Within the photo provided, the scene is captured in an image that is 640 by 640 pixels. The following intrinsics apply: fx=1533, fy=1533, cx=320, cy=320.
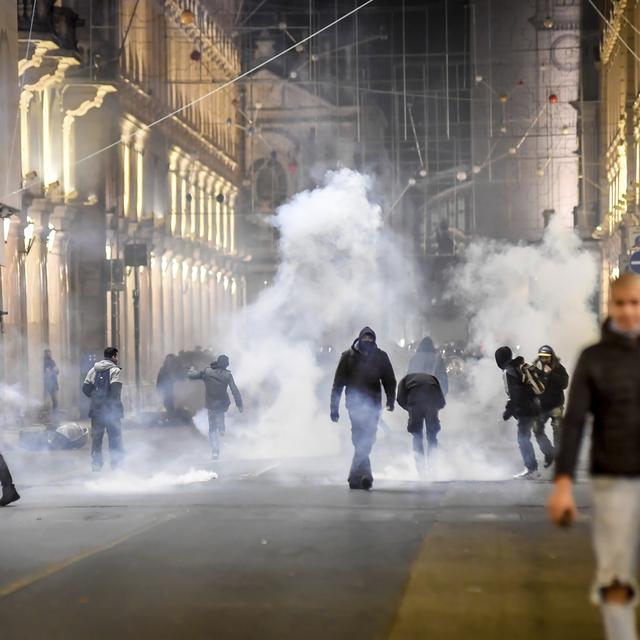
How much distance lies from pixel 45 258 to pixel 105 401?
A: 17156mm

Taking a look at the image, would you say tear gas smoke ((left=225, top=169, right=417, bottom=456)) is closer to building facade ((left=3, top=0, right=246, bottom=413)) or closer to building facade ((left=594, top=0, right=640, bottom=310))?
building facade ((left=3, top=0, right=246, bottom=413))

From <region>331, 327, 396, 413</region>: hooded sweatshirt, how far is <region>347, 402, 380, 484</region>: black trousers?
0.12 m

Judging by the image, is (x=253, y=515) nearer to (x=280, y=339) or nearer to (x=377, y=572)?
(x=377, y=572)

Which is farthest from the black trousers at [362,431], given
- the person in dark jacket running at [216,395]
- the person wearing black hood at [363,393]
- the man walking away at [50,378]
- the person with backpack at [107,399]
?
the man walking away at [50,378]

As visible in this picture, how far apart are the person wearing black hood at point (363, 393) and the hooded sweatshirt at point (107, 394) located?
410cm

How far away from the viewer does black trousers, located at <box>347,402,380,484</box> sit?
596 inches

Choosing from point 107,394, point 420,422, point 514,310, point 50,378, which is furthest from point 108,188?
point 420,422

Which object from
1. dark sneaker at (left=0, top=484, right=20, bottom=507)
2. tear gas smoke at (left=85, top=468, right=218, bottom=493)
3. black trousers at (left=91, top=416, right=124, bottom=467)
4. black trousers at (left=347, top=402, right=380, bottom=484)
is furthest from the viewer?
black trousers at (left=91, top=416, right=124, bottom=467)

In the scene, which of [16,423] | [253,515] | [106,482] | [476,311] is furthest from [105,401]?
[476,311]

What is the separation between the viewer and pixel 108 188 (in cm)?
4012

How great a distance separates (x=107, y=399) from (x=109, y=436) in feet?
1.75

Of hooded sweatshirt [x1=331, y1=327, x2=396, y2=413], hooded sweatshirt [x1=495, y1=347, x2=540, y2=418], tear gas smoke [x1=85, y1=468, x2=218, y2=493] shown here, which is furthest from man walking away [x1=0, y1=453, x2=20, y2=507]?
hooded sweatshirt [x1=495, y1=347, x2=540, y2=418]

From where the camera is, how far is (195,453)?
23359mm

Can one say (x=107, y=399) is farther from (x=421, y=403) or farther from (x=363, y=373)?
(x=363, y=373)
